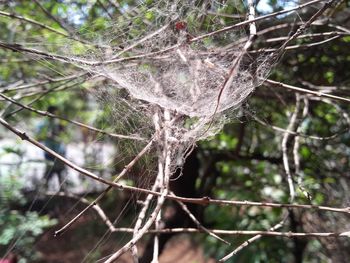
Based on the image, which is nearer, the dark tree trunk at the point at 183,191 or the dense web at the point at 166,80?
the dense web at the point at 166,80

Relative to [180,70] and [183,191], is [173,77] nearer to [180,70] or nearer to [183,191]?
[180,70]

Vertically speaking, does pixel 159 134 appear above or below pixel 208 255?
above

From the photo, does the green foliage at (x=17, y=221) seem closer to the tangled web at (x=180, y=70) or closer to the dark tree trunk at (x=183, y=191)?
the dark tree trunk at (x=183, y=191)

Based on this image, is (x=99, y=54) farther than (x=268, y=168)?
No

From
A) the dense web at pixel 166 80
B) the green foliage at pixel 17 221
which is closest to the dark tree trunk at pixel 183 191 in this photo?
the green foliage at pixel 17 221

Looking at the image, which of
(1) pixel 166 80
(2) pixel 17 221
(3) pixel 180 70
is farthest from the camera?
(2) pixel 17 221

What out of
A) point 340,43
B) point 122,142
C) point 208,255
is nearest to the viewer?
point 122,142

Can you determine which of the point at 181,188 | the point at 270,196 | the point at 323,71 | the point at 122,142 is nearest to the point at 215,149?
the point at 181,188

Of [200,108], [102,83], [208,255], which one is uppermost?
[102,83]

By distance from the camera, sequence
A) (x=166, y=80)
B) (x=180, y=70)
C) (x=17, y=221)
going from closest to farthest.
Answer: (x=180, y=70) < (x=166, y=80) < (x=17, y=221)

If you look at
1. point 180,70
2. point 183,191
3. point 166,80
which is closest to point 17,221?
point 183,191

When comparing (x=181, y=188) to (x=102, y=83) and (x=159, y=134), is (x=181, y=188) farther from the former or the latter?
(x=159, y=134)
